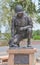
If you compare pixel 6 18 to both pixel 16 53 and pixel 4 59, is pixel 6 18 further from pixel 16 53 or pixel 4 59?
pixel 16 53

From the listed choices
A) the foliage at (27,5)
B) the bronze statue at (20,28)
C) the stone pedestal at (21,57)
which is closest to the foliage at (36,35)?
the foliage at (27,5)

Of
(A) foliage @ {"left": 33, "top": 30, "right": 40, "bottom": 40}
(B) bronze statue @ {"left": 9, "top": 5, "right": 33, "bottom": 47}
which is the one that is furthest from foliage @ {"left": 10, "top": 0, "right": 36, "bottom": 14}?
(B) bronze statue @ {"left": 9, "top": 5, "right": 33, "bottom": 47}

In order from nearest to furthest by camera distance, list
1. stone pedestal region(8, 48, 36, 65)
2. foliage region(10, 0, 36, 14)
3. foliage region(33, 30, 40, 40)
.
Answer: stone pedestal region(8, 48, 36, 65), foliage region(10, 0, 36, 14), foliage region(33, 30, 40, 40)

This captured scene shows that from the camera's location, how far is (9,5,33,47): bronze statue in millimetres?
6344

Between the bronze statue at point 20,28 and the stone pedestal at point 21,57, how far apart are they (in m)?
0.23

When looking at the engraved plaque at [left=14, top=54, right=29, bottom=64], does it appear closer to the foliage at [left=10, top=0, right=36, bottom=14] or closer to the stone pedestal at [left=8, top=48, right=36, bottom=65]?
the stone pedestal at [left=8, top=48, right=36, bottom=65]

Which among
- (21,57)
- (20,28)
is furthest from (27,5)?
(21,57)

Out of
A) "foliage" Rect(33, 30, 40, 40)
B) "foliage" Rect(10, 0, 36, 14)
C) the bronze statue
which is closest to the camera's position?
the bronze statue

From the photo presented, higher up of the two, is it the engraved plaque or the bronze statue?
the bronze statue

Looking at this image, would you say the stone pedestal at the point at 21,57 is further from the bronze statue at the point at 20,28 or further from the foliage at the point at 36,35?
the foliage at the point at 36,35

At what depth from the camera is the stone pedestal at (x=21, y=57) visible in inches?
244

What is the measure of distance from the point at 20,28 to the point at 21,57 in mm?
796

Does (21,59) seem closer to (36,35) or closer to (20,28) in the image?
(20,28)

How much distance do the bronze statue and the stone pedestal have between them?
233 millimetres
